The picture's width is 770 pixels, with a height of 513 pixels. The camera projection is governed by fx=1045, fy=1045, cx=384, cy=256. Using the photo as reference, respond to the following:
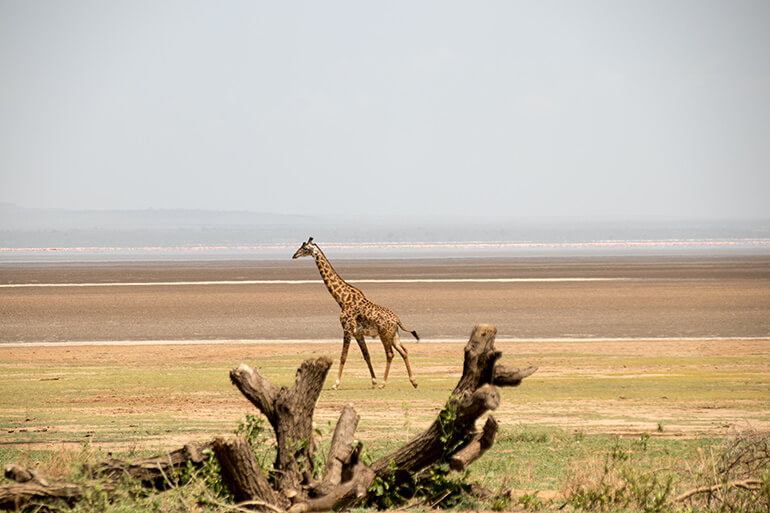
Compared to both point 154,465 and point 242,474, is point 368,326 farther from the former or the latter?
point 242,474

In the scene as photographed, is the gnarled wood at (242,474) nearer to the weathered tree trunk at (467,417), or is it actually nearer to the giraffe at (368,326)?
the weathered tree trunk at (467,417)

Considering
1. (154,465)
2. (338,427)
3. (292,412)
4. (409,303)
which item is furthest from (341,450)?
(409,303)

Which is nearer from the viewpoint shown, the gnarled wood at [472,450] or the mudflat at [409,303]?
the gnarled wood at [472,450]

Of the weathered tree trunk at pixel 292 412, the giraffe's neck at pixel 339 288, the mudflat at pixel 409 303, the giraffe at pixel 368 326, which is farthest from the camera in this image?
the mudflat at pixel 409 303

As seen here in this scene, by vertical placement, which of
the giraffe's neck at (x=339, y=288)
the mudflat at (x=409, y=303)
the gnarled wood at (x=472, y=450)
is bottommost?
the mudflat at (x=409, y=303)

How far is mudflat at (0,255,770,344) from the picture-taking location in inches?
1153

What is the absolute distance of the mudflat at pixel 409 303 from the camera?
29.3 metres

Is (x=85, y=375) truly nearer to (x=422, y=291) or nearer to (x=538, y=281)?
(x=422, y=291)

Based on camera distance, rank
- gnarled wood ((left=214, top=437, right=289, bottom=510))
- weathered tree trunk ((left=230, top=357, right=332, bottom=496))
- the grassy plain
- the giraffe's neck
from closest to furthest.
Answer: gnarled wood ((left=214, top=437, right=289, bottom=510)) → weathered tree trunk ((left=230, top=357, right=332, bottom=496)) → the grassy plain → the giraffe's neck

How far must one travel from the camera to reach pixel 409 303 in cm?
3838

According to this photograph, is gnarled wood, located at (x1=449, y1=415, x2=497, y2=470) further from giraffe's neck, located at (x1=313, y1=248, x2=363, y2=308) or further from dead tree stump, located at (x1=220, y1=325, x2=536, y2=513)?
giraffe's neck, located at (x1=313, y1=248, x2=363, y2=308)

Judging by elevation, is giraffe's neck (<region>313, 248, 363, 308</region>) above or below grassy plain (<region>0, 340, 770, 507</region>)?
above

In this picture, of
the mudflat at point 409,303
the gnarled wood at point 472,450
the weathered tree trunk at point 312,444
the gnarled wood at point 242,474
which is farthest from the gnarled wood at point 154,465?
the mudflat at point 409,303

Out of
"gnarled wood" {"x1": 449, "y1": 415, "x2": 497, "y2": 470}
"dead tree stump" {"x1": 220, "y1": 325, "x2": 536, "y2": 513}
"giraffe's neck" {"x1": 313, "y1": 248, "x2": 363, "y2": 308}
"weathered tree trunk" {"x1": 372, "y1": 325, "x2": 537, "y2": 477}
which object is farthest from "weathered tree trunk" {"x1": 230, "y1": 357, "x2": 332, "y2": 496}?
"giraffe's neck" {"x1": 313, "y1": 248, "x2": 363, "y2": 308}
